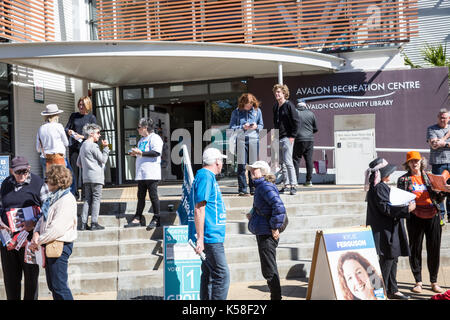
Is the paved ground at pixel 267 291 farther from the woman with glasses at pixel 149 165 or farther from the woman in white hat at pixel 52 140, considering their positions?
the woman in white hat at pixel 52 140

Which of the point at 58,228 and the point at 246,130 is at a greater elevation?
the point at 246,130

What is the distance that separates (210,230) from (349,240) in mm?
1681

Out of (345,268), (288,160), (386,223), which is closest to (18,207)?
(345,268)

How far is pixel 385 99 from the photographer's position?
1218 cm

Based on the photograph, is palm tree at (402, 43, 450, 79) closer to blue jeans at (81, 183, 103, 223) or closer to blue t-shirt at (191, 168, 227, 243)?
blue jeans at (81, 183, 103, 223)

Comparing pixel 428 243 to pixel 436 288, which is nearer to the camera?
pixel 436 288

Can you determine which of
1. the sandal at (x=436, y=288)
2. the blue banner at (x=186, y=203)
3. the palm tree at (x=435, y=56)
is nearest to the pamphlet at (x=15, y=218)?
the blue banner at (x=186, y=203)

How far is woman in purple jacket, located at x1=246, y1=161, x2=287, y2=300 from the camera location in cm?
527

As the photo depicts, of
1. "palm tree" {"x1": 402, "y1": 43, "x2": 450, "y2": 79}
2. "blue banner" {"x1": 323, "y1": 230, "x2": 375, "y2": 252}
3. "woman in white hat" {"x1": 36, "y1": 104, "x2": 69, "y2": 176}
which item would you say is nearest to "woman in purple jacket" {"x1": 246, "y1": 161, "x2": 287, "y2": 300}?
"blue banner" {"x1": 323, "y1": 230, "x2": 375, "y2": 252}

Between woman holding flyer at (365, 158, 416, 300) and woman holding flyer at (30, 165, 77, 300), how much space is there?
355 cm

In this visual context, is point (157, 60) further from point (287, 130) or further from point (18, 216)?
point (18, 216)

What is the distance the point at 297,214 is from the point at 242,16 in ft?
19.7

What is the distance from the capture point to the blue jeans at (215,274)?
4.72 meters

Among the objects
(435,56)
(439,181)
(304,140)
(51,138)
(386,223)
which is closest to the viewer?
(386,223)
